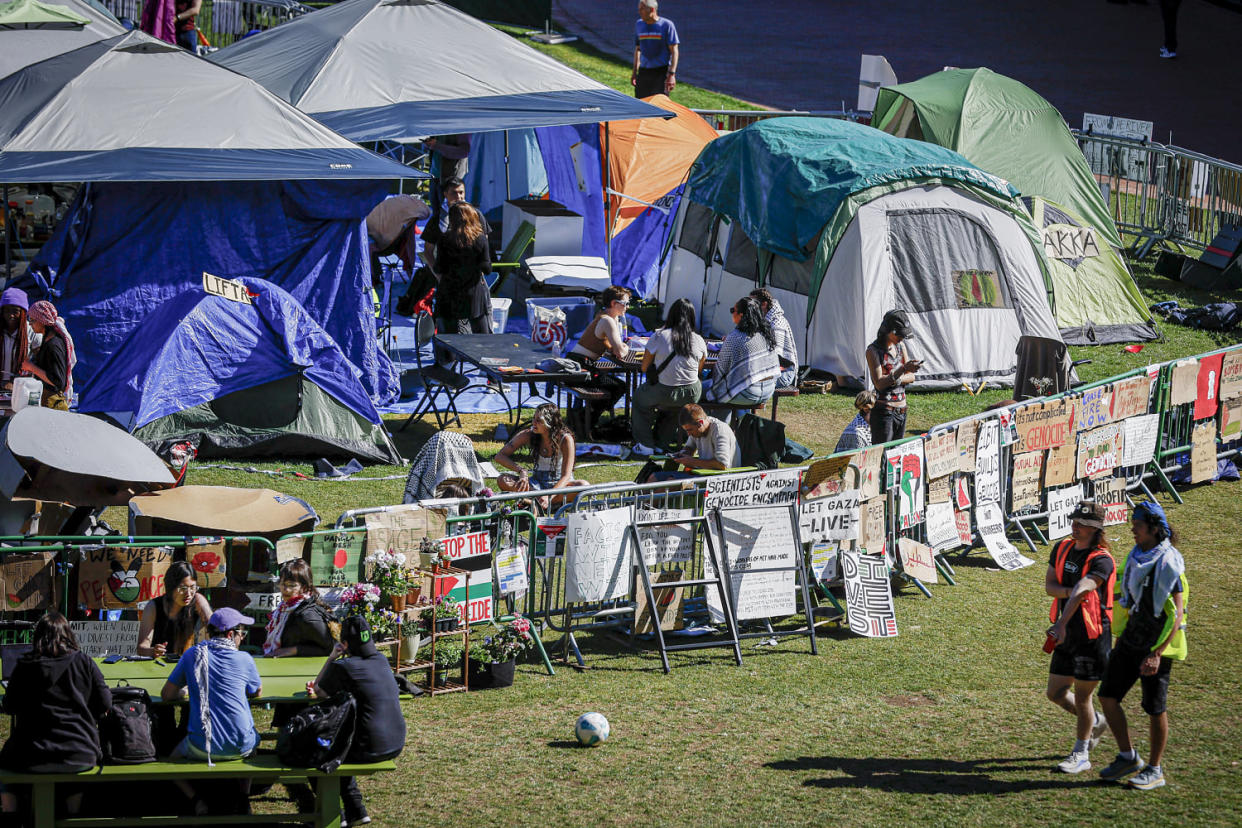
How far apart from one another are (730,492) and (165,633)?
12.3 feet

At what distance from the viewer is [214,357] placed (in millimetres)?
13133

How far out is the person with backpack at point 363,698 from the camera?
731 centimetres

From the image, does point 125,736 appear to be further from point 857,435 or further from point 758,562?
point 857,435

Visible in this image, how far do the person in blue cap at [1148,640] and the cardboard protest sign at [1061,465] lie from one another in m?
4.05

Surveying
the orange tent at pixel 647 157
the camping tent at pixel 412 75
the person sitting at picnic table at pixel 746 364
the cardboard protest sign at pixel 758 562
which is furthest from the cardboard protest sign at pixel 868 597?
the orange tent at pixel 647 157

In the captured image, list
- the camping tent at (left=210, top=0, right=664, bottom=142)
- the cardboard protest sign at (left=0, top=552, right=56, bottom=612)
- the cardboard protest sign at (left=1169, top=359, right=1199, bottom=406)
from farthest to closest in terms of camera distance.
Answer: the camping tent at (left=210, top=0, right=664, bottom=142) → the cardboard protest sign at (left=1169, top=359, right=1199, bottom=406) → the cardboard protest sign at (left=0, top=552, right=56, bottom=612)

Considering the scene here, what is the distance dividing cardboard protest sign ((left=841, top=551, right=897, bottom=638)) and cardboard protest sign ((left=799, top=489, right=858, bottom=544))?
6.9 inches

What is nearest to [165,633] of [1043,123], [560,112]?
[560,112]

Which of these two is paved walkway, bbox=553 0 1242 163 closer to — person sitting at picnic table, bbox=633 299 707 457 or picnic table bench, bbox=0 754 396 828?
person sitting at picnic table, bbox=633 299 707 457

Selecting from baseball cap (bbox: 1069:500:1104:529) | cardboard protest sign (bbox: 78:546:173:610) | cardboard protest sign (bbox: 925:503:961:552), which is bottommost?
cardboard protest sign (bbox: 925:503:961:552)

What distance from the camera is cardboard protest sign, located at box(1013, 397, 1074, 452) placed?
11.8m

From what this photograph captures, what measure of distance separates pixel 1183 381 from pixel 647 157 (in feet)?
29.1

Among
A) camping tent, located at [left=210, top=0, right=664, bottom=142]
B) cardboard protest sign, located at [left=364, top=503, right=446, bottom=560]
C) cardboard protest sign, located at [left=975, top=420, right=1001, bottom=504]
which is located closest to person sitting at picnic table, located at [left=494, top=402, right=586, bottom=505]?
cardboard protest sign, located at [left=364, top=503, right=446, bottom=560]

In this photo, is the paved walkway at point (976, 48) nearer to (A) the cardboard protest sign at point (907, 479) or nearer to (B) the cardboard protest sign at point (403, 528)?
(A) the cardboard protest sign at point (907, 479)
